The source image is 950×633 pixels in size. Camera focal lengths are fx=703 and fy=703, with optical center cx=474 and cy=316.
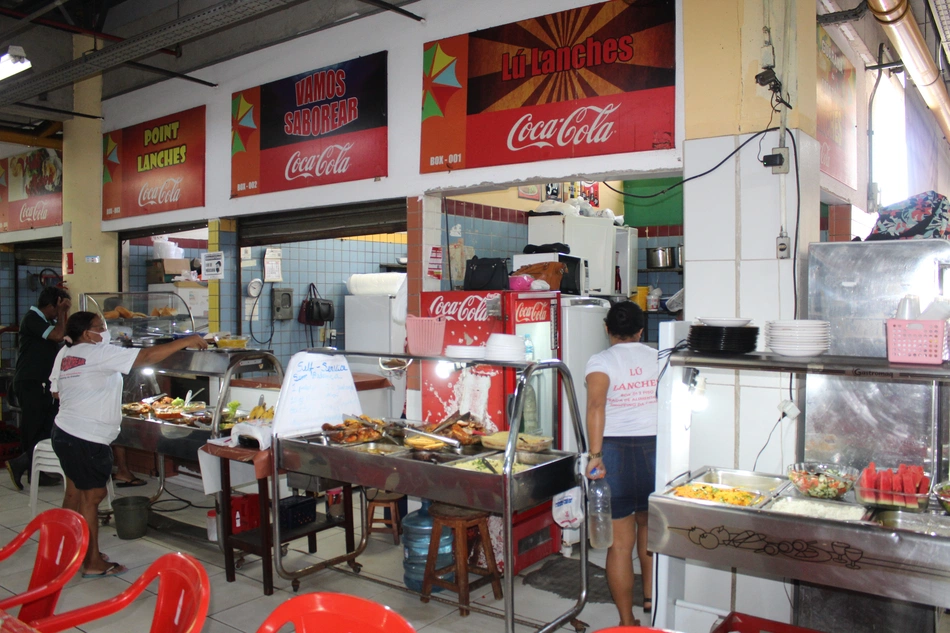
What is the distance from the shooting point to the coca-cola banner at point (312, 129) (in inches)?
235

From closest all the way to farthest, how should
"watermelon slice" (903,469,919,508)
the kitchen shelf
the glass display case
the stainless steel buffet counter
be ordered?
1. the stainless steel buffet counter
2. the kitchen shelf
3. "watermelon slice" (903,469,919,508)
4. the glass display case

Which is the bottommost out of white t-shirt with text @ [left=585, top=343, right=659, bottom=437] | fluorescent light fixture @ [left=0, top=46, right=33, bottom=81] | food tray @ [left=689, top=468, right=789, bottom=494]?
food tray @ [left=689, top=468, right=789, bottom=494]

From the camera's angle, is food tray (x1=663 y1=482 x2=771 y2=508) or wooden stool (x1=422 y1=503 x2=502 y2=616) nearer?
food tray (x1=663 y1=482 x2=771 y2=508)

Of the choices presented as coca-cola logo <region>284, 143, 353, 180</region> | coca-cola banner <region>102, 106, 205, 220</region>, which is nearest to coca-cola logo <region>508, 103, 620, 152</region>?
coca-cola logo <region>284, 143, 353, 180</region>

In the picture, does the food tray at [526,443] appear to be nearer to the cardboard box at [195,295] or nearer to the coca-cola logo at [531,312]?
the coca-cola logo at [531,312]

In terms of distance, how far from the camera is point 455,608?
4.18 m

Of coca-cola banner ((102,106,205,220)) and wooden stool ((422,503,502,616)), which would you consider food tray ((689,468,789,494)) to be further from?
coca-cola banner ((102,106,205,220))

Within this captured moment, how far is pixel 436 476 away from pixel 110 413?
2.65 m

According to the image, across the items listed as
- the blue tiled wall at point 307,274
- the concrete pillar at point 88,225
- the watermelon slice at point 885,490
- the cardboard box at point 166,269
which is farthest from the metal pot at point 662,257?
→ the concrete pillar at point 88,225

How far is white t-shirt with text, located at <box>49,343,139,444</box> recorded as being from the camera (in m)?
4.71

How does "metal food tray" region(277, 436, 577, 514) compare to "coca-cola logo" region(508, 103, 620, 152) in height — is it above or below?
below

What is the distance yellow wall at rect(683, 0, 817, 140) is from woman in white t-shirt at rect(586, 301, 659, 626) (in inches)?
49.8

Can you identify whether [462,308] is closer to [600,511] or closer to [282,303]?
[600,511]

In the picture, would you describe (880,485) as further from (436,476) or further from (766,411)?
(436,476)
